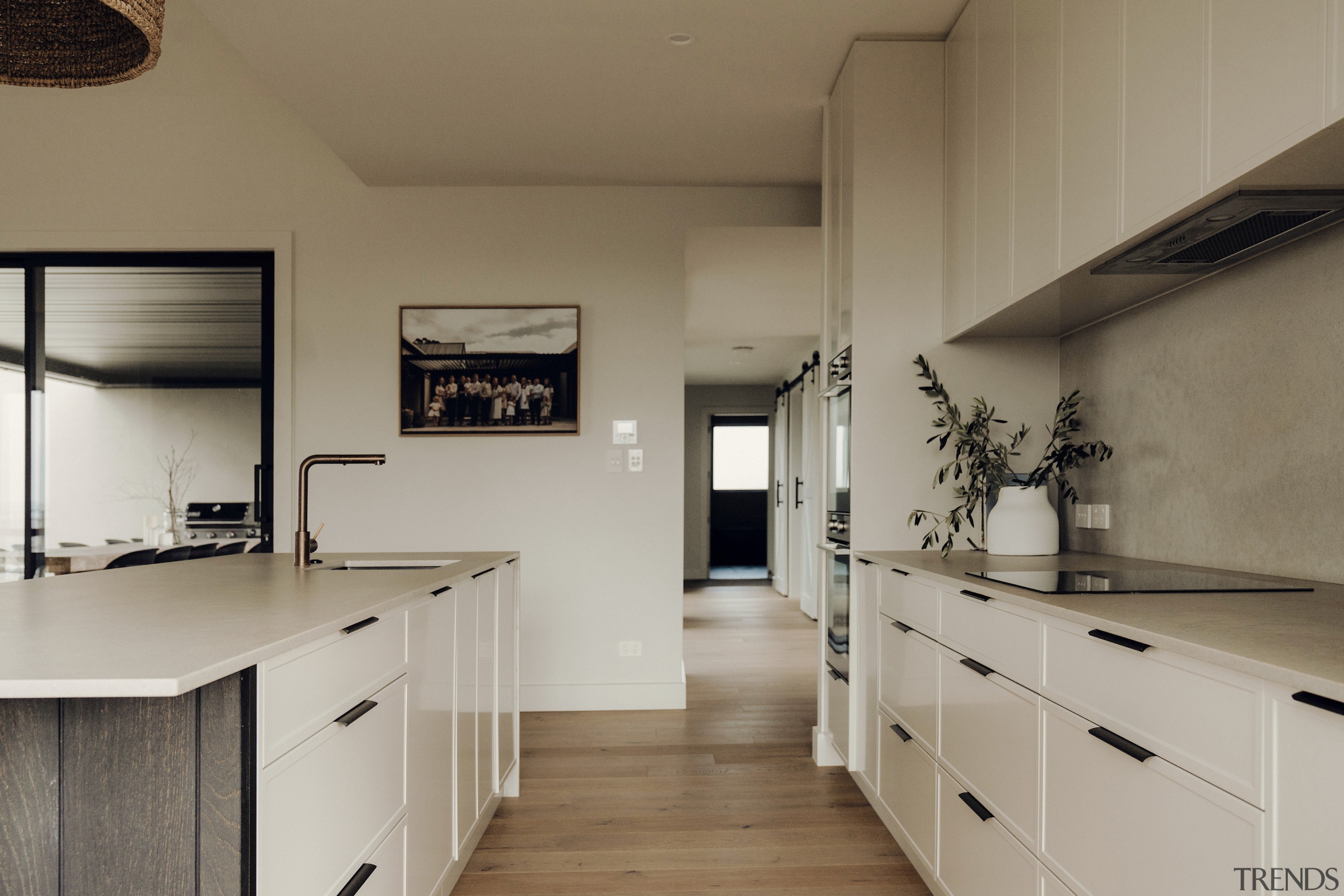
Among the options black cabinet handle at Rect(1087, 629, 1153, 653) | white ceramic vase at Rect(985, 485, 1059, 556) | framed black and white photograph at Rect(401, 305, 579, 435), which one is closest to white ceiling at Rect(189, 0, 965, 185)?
framed black and white photograph at Rect(401, 305, 579, 435)

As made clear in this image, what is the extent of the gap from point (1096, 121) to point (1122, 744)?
1.35 m

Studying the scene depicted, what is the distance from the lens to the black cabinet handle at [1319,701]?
813mm

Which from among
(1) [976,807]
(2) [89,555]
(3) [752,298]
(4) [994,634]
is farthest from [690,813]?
(3) [752,298]

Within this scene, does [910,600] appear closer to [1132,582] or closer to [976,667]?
[976,667]

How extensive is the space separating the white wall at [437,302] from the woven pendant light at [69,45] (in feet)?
8.13

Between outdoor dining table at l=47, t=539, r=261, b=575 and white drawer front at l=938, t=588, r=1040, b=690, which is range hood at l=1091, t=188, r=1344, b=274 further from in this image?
outdoor dining table at l=47, t=539, r=261, b=575

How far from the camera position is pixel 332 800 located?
127cm

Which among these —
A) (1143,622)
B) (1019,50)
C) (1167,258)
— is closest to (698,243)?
(1019,50)

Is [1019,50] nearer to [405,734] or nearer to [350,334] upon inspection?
[405,734]

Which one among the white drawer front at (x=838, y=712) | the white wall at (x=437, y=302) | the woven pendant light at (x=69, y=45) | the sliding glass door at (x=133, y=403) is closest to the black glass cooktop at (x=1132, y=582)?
the white drawer front at (x=838, y=712)

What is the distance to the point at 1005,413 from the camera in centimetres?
275

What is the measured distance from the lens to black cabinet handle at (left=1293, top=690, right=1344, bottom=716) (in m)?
0.81

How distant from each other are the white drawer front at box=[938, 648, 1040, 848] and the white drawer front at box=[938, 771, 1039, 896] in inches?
1.6

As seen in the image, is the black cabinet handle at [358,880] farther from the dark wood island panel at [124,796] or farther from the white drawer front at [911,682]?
the white drawer front at [911,682]
